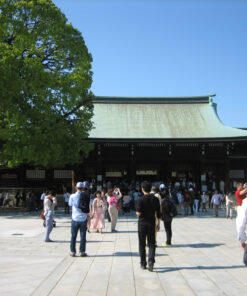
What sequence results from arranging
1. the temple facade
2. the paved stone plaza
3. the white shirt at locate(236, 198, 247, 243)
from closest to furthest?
the white shirt at locate(236, 198, 247, 243)
the paved stone plaza
the temple facade

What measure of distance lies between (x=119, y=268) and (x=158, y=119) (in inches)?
848

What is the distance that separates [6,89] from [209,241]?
36.5 feet

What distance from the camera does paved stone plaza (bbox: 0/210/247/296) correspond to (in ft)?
15.9

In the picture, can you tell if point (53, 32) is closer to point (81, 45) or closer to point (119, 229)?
point (81, 45)

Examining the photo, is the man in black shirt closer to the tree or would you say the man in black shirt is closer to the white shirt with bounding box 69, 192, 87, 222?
the white shirt with bounding box 69, 192, 87, 222

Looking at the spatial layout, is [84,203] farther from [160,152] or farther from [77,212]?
[160,152]

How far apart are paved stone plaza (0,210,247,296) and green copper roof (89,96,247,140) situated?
Answer: 14.1 meters

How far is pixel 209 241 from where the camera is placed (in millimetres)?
9250

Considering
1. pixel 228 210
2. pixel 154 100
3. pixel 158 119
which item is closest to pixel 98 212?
pixel 228 210

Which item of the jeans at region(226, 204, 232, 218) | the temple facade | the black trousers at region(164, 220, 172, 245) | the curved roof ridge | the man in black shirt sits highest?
the curved roof ridge

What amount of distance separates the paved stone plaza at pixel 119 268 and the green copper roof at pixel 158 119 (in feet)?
46.1

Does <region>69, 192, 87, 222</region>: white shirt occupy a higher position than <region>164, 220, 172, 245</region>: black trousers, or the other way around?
<region>69, 192, 87, 222</region>: white shirt

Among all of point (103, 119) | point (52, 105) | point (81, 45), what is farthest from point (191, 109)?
point (52, 105)

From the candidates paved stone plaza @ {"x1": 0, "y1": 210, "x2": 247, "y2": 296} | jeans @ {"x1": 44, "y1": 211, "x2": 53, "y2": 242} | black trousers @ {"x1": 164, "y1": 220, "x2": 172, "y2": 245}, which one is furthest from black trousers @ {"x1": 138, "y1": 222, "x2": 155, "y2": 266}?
jeans @ {"x1": 44, "y1": 211, "x2": 53, "y2": 242}
